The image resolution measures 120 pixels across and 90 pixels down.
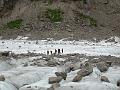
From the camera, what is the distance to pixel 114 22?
4588 cm

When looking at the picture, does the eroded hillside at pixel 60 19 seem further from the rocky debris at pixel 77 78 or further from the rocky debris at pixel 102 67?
the rocky debris at pixel 77 78

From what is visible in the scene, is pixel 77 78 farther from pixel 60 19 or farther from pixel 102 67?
pixel 60 19

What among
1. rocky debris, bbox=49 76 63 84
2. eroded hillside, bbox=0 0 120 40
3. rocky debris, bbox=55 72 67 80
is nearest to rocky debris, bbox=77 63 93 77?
rocky debris, bbox=55 72 67 80

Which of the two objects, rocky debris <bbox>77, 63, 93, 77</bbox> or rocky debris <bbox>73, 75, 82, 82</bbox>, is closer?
rocky debris <bbox>73, 75, 82, 82</bbox>

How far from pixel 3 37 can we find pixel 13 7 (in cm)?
785

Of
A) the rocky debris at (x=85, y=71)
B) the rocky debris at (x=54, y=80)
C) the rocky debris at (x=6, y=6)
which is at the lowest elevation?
the rocky debris at (x=54, y=80)

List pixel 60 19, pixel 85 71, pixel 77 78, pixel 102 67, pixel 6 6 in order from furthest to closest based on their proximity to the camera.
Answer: pixel 6 6 < pixel 60 19 < pixel 102 67 < pixel 85 71 < pixel 77 78

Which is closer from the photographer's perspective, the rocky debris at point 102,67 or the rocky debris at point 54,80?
the rocky debris at point 54,80

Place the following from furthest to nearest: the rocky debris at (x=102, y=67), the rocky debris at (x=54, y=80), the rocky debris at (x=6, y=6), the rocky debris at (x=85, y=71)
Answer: the rocky debris at (x=6, y=6)
the rocky debris at (x=102, y=67)
the rocky debris at (x=85, y=71)
the rocky debris at (x=54, y=80)

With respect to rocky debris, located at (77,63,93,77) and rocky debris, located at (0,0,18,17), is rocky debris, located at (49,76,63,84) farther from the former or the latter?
rocky debris, located at (0,0,18,17)

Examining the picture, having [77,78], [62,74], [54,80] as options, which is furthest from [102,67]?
[54,80]

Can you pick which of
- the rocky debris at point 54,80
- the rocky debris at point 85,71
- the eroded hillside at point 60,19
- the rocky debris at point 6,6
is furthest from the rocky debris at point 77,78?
the rocky debris at point 6,6

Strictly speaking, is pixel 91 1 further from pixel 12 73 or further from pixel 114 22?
pixel 12 73

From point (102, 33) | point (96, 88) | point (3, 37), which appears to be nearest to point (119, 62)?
point (96, 88)
